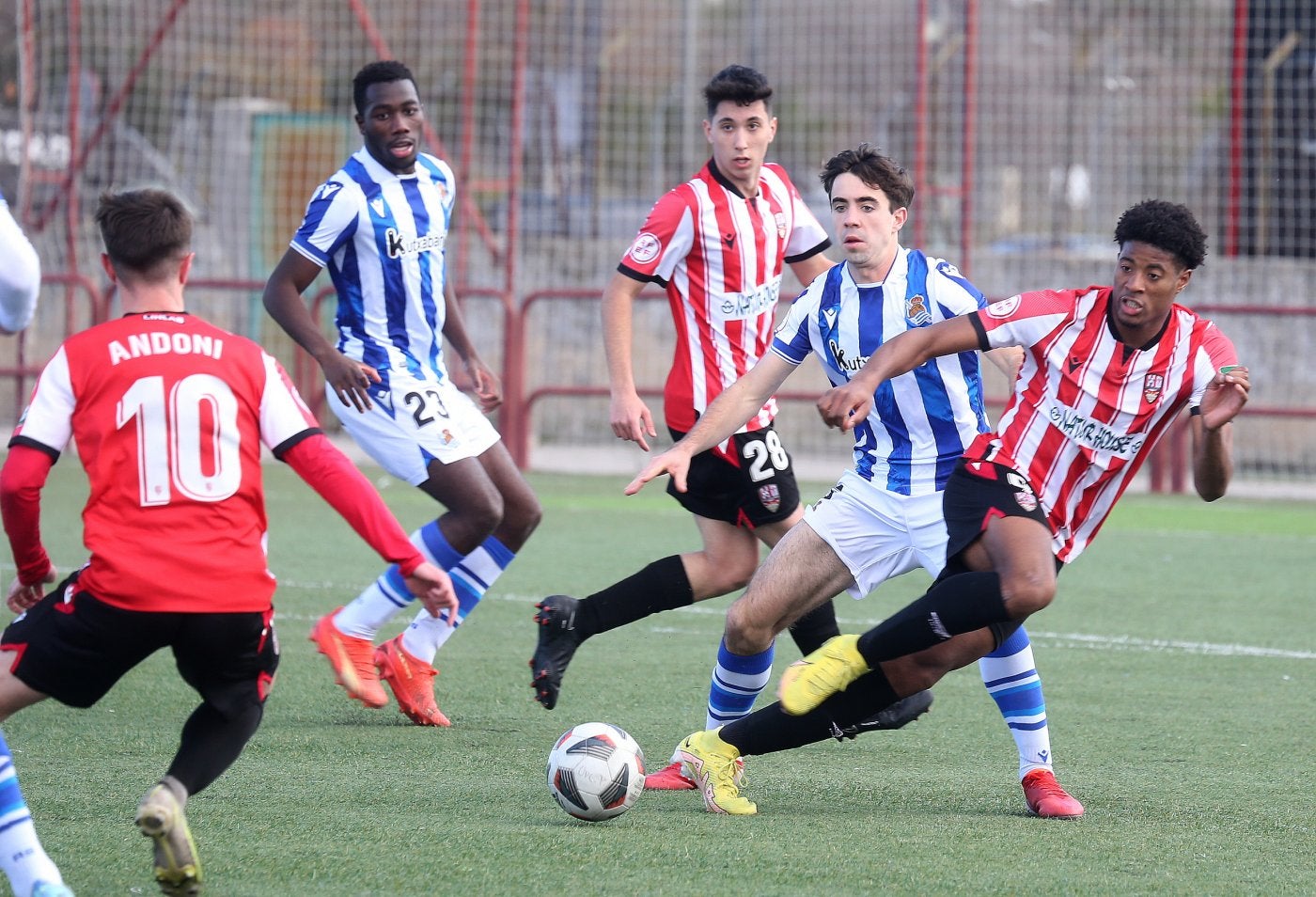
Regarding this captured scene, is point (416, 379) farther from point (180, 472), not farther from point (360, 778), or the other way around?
point (180, 472)

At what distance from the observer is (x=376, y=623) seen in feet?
18.7

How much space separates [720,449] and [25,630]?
2.47 metres

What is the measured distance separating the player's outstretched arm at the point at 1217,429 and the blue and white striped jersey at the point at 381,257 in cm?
273

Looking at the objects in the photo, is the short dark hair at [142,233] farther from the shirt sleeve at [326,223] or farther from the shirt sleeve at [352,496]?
the shirt sleeve at [326,223]

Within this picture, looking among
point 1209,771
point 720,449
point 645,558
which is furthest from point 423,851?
point 645,558

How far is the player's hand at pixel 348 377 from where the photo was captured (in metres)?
5.73

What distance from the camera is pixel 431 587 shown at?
3506 millimetres

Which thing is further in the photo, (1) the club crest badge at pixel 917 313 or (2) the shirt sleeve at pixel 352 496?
(1) the club crest badge at pixel 917 313

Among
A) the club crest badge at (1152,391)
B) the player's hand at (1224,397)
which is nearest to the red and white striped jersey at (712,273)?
the club crest badge at (1152,391)

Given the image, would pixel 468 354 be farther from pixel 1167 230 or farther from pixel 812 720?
pixel 1167 230

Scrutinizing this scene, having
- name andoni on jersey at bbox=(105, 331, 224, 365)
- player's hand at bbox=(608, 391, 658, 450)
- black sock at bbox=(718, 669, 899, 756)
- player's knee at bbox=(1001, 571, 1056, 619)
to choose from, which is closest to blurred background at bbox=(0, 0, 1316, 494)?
player's hand at bbox=(608, 391, 658, 450)

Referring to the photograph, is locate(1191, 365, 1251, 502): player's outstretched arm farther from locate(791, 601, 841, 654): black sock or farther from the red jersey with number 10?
the red jersey with number 10

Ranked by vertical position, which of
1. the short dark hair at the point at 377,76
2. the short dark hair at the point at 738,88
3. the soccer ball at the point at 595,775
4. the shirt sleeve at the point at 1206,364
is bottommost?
the soccer ball at the point at 595,775

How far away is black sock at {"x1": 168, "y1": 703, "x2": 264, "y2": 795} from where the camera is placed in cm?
348
